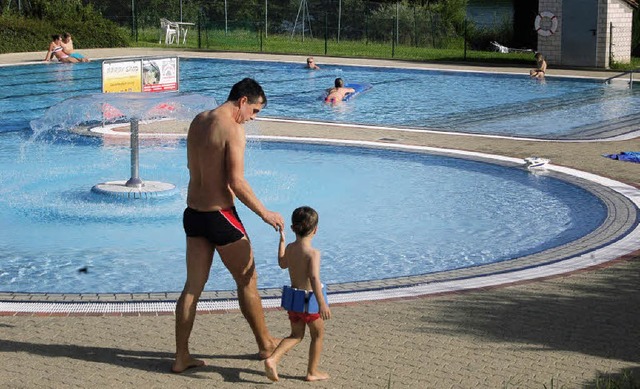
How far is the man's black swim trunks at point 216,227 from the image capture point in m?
7.37

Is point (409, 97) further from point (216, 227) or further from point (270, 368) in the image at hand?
point (270, 368)

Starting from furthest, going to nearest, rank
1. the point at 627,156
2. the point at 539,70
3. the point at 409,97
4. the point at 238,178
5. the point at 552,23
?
the point at 552,23, the point at 539,70, the point at 409,97, the point at 627,156, the point at 238,178

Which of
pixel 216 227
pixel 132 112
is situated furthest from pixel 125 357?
pixel 132 112

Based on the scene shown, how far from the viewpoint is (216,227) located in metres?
7.36

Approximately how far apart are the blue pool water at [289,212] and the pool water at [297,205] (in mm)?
20

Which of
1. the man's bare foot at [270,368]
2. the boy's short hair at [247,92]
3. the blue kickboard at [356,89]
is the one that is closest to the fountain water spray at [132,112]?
the boy's short hair at [247,92]

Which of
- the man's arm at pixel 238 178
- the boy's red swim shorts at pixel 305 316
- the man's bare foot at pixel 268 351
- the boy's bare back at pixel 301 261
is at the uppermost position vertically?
the man's arm at pixel 238 178

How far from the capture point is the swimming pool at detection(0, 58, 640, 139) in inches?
881

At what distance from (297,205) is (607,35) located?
73.6 ft

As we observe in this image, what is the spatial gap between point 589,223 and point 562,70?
854 inches

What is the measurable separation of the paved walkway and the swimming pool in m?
11.6

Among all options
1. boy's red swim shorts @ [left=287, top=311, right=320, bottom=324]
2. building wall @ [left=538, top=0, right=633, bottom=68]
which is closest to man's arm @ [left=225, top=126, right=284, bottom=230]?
boy's red swim shorts @ [left=287, top=311, right=320, bottom=324]

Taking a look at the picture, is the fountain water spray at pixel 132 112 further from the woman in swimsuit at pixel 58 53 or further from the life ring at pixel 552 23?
the life ring at pixel 552 23

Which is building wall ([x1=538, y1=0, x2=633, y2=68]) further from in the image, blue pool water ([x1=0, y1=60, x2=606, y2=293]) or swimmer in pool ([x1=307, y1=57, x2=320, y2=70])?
blue pool water ([x1=0, y1=60, x2=606, y2=293])
